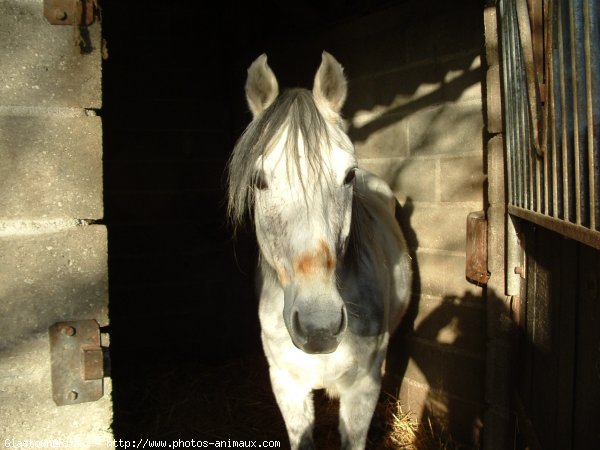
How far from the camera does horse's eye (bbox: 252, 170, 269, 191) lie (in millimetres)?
1828

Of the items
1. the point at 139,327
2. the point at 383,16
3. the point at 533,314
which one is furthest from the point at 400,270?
the point at 139,327

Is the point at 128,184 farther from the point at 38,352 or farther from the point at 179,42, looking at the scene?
the point at 38,352

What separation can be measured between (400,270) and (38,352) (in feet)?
6.57

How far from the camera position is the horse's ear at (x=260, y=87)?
2094 mm

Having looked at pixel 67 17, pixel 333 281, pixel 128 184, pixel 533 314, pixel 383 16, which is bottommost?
pixel 533 314

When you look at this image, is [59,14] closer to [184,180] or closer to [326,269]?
[326,269]

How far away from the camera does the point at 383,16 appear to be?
3.53 meters

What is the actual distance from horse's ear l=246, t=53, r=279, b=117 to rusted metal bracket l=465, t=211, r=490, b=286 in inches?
49.8

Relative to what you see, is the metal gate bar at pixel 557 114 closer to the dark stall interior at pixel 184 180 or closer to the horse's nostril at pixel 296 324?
the horse's nostril at pixel 296 324

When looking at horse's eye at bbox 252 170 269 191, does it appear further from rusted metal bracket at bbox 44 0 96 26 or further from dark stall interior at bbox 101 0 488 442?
dark stall interior at bbox 101 0 488 442

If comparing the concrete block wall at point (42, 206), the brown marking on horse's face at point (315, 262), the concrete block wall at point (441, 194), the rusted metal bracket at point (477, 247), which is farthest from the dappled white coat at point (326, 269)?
the concrete block wall at point (42, 206)

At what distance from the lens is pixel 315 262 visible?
1646 millimetres

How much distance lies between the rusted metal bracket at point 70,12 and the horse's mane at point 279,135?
2.24ft

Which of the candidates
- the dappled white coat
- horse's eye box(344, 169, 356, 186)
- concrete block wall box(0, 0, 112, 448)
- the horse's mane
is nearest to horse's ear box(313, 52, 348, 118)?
the dappled white coat
